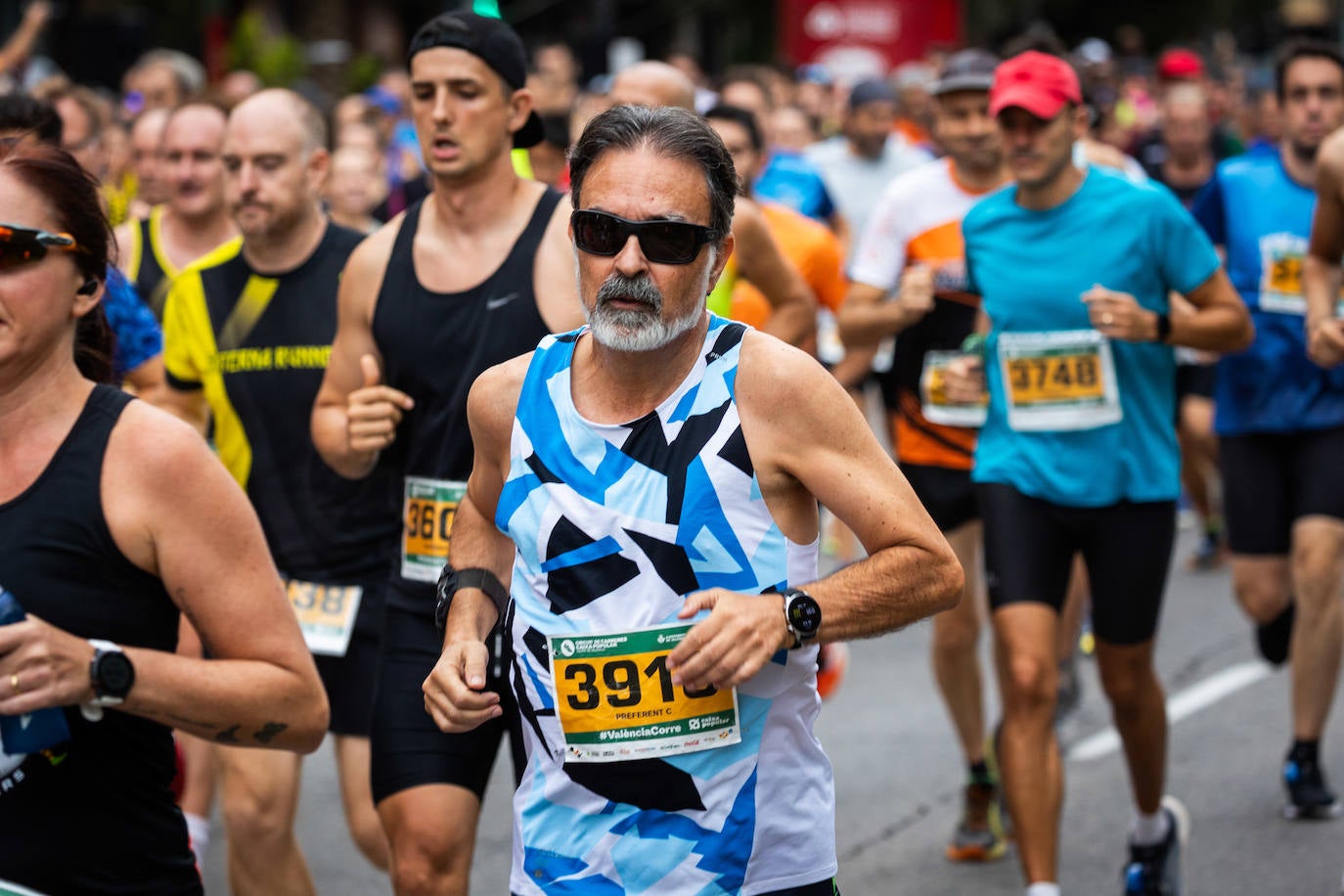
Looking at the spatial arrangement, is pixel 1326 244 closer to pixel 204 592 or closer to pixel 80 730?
pixel 204 592

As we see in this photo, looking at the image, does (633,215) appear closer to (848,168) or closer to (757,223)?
(757,223)

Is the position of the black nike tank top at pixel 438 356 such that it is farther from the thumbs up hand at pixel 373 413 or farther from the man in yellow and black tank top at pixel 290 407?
the man in yellow and black tank top at pixel 290 407

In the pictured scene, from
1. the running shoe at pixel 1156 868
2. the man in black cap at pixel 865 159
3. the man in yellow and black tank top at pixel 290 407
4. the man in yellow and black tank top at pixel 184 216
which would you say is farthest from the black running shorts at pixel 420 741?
the man in black cap at pixel 865 159

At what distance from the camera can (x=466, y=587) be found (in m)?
3.49

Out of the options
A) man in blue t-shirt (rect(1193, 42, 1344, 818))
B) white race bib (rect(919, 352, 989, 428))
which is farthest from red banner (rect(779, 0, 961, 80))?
white race bib (rect(919, 352, 989, 428))

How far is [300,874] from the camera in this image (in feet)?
16.6

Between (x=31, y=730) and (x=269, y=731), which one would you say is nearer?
(x=31, y=730)

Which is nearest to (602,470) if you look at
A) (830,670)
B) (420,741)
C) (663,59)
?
(420,741)

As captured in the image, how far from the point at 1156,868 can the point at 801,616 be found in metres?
3.00

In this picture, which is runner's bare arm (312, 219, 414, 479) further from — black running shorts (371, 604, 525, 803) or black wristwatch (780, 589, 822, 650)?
black wristwatch (780, 589, 822, 650)

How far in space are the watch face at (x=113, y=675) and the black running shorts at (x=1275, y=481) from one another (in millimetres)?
4648

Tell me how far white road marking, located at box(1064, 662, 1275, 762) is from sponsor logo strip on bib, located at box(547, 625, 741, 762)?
4.44 meters

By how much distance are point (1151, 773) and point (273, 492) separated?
2.57 metres

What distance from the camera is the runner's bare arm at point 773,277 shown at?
21.1ft
